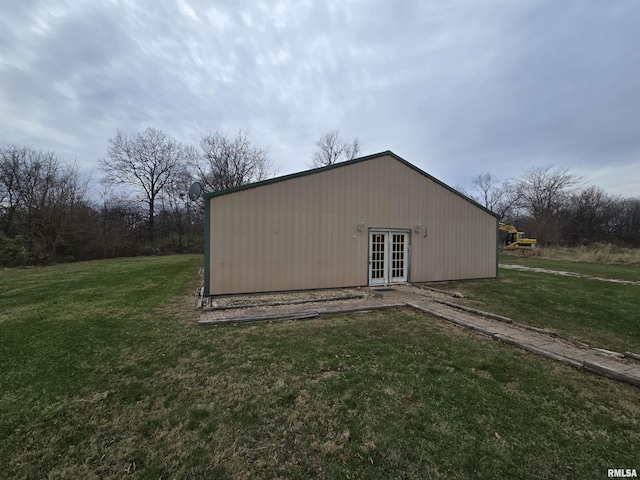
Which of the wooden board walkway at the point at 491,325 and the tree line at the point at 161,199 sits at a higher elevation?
the tree line at the point at 161,199

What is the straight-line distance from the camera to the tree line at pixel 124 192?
17.7 m

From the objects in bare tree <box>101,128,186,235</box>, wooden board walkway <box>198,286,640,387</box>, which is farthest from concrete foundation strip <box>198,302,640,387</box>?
bare tree <box>101,128,186,235</box>

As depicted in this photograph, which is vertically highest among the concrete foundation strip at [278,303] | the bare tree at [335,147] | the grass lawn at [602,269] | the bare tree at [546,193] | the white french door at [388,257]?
the bare tree at [335,147]

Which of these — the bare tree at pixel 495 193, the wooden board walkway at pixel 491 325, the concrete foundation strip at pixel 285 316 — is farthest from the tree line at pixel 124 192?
the bare tree at pixel 495 193

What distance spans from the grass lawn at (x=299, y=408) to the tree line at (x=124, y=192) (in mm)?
18195

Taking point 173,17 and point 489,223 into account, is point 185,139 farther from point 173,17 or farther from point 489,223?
point 489,223

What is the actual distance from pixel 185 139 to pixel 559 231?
42197 millimetres

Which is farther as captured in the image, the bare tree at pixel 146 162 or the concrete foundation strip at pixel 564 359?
the bare tree at pixel 146 162

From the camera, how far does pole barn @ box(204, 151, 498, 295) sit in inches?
295

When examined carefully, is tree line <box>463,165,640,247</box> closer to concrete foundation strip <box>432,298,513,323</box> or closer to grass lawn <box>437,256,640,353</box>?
grass lawn <box>437,256,640,353</box>

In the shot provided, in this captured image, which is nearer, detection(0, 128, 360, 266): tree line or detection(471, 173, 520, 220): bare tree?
detection(0, 128, 360, 266): tree line

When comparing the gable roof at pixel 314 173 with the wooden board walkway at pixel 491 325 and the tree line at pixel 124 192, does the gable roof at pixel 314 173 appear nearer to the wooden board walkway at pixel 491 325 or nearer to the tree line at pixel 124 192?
the wooden board walkway at pixel 491 325

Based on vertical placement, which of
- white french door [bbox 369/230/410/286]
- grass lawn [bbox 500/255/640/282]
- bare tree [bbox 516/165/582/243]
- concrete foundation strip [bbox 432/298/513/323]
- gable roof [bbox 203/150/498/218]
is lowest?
concrete foundation strip [bbox 432/298/513/323]

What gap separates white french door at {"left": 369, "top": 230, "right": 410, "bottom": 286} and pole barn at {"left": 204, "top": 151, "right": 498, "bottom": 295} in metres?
0.04
